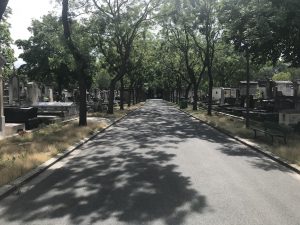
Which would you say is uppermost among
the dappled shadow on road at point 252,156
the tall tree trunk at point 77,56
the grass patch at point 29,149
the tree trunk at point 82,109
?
the tall tree trunk at point 77,56

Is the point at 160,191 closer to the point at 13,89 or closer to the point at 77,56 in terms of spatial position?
the point at 77,56

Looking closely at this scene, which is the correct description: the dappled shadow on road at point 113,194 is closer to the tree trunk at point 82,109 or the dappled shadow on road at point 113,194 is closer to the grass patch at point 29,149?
the grass patch at point 29,149

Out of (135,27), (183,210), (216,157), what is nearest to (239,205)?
(183,210)

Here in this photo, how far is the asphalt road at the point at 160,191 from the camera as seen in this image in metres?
7.24

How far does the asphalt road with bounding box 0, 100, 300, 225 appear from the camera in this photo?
7.24 metres

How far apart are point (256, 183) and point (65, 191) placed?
12.8 feet

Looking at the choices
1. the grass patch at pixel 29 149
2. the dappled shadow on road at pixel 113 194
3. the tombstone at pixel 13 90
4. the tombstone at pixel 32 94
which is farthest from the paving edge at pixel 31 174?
the tombstone at pixel 32 94

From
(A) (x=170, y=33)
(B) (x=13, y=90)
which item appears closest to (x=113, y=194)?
(B) (x=13, y=90)

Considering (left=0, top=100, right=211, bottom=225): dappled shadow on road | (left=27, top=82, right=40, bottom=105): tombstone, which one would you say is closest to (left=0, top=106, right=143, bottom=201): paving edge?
(left=0, top=100, right=211, bottom=225): dappled shadow on road

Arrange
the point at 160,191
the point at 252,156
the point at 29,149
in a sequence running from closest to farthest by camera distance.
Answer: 1. the point at 160,191
2. the point at 29,149
3. the point at 252,156

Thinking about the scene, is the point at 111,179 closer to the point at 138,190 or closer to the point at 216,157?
the point at 138,190

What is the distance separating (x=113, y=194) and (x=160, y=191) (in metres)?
0.90

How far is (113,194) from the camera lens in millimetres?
8805

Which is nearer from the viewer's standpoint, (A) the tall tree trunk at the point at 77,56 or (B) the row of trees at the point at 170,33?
(B) the row of trees at the point at 170,33
